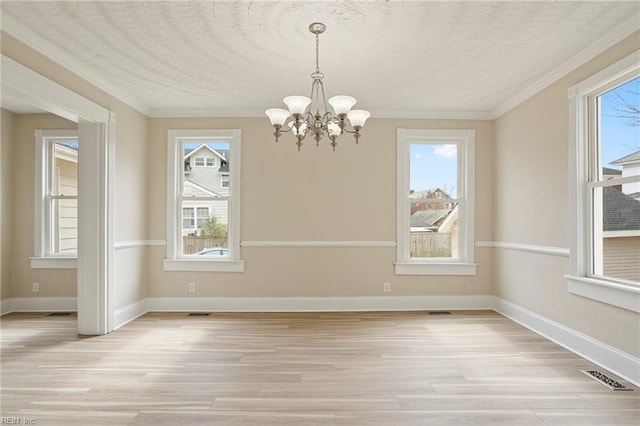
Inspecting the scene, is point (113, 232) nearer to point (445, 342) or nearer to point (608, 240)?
point (445, 342)

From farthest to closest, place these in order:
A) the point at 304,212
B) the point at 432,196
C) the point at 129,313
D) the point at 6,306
→ the point at 432,196, the point at 304,212, the point at 6,306, the point at 129,313

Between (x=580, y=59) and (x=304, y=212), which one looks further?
(x=304, y=212)

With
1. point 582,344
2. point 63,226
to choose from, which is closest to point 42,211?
point 63,226

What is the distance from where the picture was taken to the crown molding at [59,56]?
2.56 meters

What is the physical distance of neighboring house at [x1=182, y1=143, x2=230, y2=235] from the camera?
15.4 ft

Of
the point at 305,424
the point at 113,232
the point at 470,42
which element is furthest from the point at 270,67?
the point at 305,424

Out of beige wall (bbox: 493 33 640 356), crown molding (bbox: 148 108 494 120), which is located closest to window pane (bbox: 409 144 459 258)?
crown molding (bbox: 148 108 494 120)

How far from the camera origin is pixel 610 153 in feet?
9.59

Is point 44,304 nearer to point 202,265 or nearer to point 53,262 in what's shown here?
point 53,262

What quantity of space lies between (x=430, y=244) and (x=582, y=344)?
1986 millimetres

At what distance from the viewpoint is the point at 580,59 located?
3059 mm

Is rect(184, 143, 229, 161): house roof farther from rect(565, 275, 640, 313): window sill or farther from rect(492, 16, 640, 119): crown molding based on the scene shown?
rect(565, 275, 640, 313): window sill

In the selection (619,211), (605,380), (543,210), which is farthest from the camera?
(543,210)

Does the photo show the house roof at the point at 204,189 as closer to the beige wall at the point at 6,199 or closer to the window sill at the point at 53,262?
the window sill at the point at 53,262
